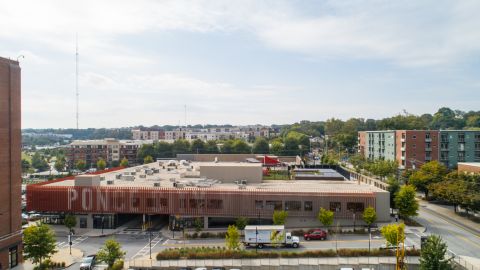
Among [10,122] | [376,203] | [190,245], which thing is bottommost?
[190,245]

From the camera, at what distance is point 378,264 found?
38375 mm

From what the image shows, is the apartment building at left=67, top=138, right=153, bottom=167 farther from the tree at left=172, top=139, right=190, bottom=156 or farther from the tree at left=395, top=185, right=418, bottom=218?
the tree at left=395, top=185, right=418, bottom=218

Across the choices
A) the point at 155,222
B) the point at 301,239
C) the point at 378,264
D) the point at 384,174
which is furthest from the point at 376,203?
the point at 384,174

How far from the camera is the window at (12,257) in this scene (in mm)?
39625

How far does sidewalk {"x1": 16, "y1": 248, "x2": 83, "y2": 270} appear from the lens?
1610 inches

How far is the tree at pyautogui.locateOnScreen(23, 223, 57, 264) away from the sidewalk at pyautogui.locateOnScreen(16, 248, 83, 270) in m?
1.74

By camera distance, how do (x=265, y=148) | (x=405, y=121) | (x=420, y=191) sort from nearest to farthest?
(x=420, y=191), (x=405, y=121), (x=265, y=148)

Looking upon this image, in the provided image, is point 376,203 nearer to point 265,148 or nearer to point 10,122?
point 10,122

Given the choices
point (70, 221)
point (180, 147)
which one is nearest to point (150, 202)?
point (70, 221)

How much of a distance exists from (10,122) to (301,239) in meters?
34.1

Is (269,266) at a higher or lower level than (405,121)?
lower

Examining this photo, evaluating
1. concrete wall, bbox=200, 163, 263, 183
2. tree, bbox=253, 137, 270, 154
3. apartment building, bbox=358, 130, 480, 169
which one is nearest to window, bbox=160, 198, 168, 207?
concrete wall, bbox=200, 163, 263, 183

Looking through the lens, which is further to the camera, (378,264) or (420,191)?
(420,191)

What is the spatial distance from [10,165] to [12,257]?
9.24 metres
